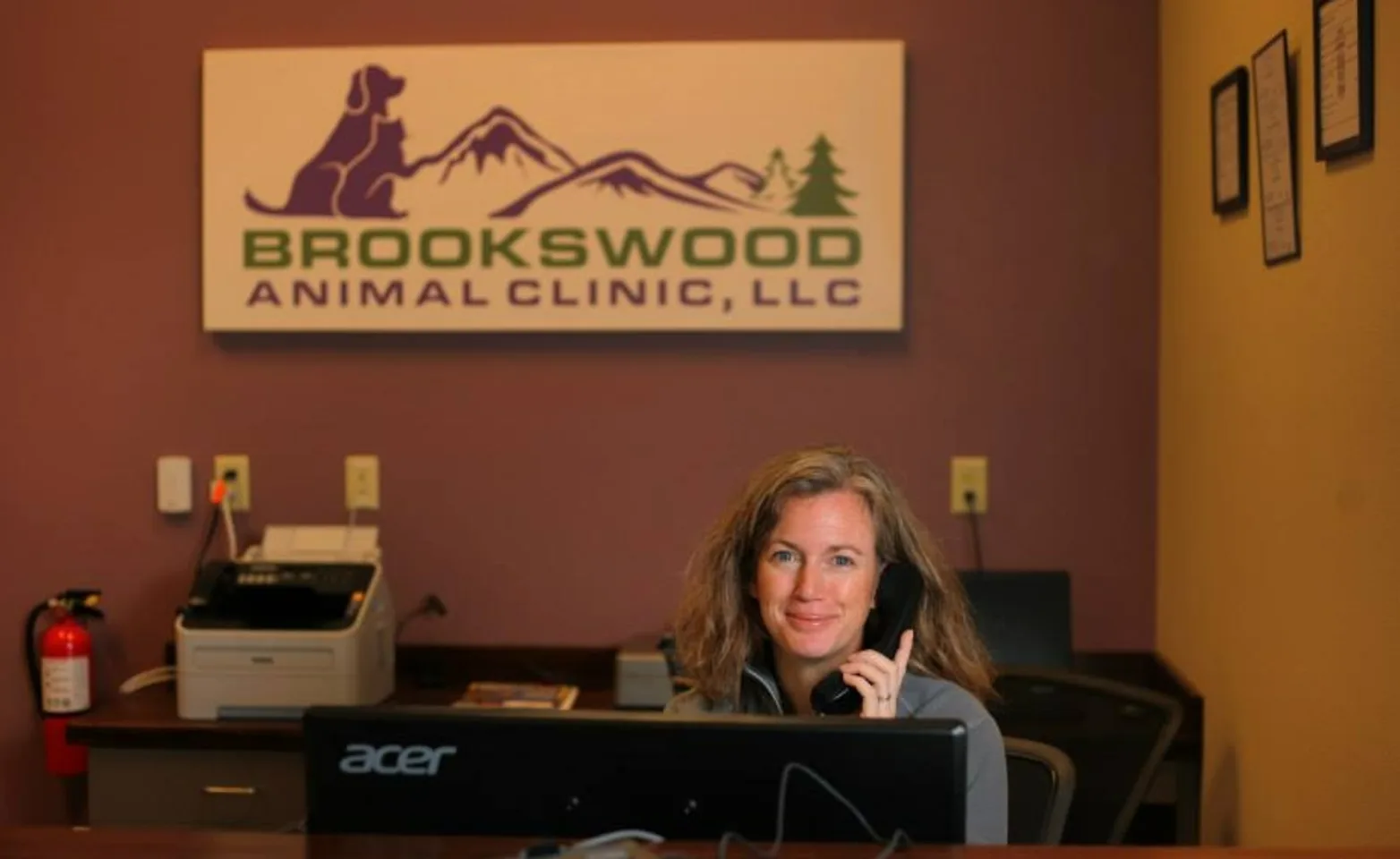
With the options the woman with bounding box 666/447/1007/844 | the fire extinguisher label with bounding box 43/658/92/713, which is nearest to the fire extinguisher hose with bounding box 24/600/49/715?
the fire extinguisher label with bounding box 43/658/92/713

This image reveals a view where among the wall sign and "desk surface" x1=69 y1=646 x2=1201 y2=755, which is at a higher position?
the wall sign

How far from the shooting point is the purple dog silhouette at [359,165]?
3.10 metres

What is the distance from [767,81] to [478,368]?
892mm

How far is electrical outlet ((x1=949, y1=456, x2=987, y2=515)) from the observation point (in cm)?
309

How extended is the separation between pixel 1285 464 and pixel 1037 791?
0.63 meters

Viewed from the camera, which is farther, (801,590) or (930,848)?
(801,590)

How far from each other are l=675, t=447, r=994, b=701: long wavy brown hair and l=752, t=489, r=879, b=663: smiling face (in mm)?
21

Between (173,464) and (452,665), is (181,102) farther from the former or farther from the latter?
(452,665)

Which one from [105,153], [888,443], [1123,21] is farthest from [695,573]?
[105,153]

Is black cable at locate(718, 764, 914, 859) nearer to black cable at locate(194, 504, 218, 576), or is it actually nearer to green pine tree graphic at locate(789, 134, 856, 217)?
green pine tree graphic at locate(789, 134, 856, 217)

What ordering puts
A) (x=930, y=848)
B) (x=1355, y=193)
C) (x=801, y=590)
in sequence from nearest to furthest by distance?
1. (x=930, y=848)
2. (x=801, y=590)
3. (x=1355, y=193)

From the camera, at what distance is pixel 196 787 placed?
279 centimetres

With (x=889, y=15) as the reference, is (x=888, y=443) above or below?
below

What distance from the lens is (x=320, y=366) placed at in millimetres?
3191
